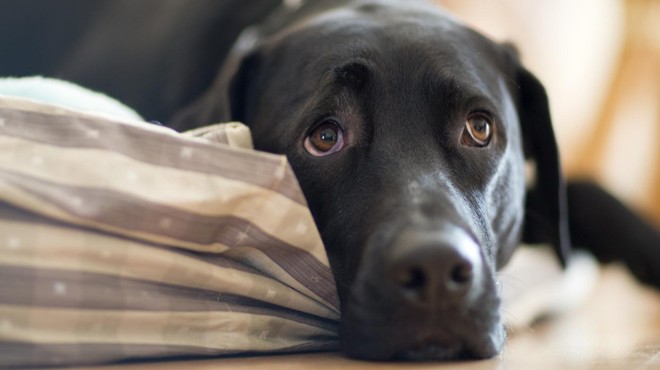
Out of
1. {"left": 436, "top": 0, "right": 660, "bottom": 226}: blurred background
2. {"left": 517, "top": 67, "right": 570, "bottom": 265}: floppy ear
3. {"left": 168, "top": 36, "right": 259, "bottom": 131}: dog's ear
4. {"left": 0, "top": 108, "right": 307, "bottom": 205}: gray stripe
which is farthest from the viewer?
{"left": 436, "top": 0, "right": 660, "bottom": 226}: blurred background

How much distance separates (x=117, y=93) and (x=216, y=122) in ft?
2.19

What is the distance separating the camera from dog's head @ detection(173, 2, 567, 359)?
1.12m

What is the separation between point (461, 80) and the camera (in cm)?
150

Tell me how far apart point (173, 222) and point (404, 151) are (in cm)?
47

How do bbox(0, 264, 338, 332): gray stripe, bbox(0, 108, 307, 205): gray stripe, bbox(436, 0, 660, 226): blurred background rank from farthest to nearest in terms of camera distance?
bbox(436, 0, 660, 226): blurred background, bbox(0, 108, 307, 205): gray stripe, bbox(0, 264, 338, 332): gray stripe

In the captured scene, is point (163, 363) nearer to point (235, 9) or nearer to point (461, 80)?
point (461, 80)

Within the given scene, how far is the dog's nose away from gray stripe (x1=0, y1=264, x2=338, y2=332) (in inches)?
8.3

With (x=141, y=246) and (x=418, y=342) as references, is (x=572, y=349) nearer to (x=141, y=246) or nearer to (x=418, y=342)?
(x=418, y=342)

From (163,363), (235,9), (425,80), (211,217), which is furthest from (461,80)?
(235,9)

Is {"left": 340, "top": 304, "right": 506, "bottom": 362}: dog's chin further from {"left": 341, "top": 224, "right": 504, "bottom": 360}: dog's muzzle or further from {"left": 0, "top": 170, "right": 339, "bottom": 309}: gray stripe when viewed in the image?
{"left": 0, "top": 170, "right": 339, "bottom": 309}: gray stripe

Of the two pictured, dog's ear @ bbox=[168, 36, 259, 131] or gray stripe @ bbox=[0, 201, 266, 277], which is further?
dog's ear @ bbox=[168, 36, 259, 131]

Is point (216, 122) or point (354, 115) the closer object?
point (354, 115)

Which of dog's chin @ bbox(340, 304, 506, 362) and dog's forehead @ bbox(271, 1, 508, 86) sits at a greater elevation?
dog's forehead @ bbox(271, 1, 508, 86)

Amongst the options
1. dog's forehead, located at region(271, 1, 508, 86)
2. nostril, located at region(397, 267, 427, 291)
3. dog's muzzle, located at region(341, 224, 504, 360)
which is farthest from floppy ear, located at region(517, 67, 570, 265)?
nostril, located at region(397, 267, 427, 291)
